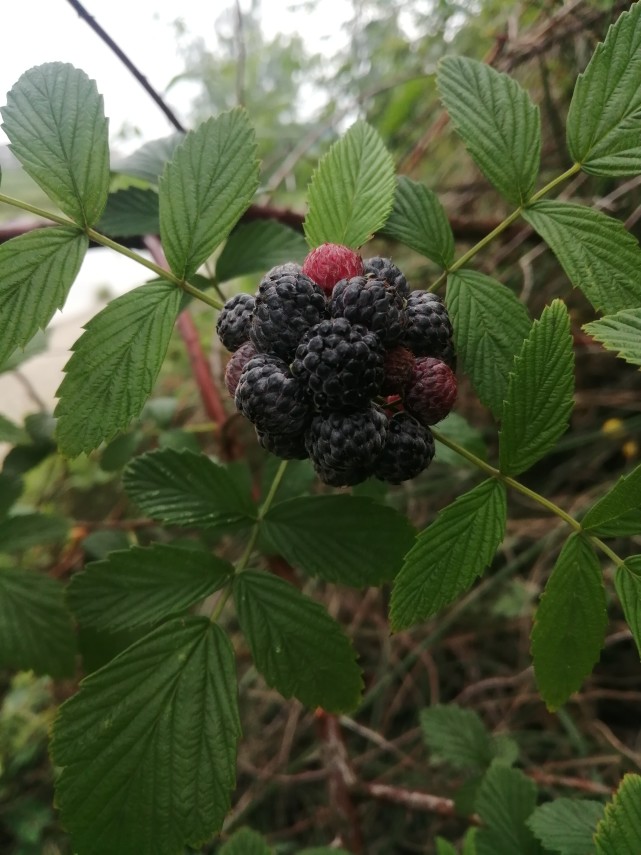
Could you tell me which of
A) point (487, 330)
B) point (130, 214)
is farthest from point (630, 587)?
point (130, 214)

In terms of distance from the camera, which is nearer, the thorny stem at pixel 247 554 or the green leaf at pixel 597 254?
the green leaf at pixel 597 254

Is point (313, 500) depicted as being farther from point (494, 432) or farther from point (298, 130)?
point (298, 130)

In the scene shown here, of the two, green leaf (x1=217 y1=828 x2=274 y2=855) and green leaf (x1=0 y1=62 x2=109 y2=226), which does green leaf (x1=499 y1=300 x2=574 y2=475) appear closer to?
green leaf (x1=0 y1=62 x2=109 y2=226)

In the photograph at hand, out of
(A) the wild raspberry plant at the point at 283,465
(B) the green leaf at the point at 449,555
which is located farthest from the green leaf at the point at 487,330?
(B) the green leaf at the point at 449,555

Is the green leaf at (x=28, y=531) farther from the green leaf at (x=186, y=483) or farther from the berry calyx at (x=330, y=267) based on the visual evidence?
the berry calyx at (x=330, y=267)

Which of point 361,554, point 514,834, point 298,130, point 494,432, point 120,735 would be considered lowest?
point 514,834

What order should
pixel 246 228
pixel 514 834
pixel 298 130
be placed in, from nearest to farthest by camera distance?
pixel 514 834
pixel 246 228
pixel 298 130

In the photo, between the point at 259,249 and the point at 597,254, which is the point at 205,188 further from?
the point at 597,254

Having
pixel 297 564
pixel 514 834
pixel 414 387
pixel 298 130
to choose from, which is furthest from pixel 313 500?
pixel 298 130

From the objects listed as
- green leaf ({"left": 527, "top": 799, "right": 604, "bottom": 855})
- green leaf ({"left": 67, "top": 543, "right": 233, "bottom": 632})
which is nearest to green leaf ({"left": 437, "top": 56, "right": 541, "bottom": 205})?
green leaf ({"left": 67, "top": 543, "right": 233, "bottom": 632})
